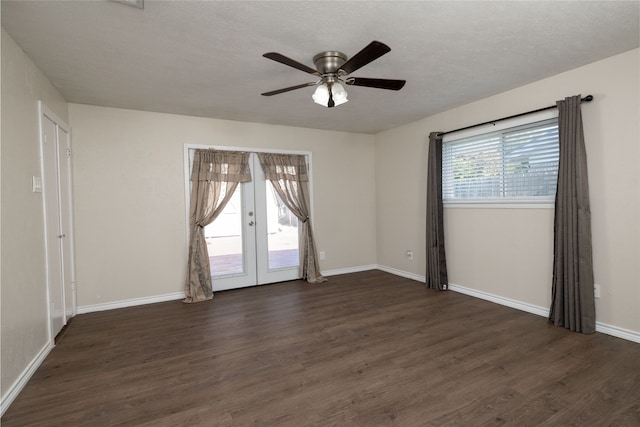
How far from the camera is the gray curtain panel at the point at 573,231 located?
2824 millimetres

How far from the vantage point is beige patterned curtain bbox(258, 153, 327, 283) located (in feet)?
15.7

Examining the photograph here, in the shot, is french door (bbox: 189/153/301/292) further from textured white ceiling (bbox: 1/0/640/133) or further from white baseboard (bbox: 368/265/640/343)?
white baseboard (bbox: 368/265/640/343)

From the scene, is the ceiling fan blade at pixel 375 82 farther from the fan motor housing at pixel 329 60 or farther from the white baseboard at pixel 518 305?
the white baseboard at pixel 518 305

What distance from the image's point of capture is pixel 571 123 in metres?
2.89

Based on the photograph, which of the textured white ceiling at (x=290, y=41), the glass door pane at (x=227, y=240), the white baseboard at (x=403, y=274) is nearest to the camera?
the textured white ceiling at (x=290, y=41)

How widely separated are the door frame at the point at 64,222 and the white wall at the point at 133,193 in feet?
0.38

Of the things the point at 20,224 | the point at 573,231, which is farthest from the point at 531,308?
the point at 20,224

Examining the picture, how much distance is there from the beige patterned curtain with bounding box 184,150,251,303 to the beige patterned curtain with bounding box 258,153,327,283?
0.71 meters

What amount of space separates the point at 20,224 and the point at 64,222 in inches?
47.7

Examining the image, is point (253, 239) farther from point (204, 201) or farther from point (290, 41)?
point (290, 41)

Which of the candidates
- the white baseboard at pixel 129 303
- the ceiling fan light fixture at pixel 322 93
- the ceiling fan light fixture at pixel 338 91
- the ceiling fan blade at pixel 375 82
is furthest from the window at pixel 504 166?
the white baseboard at pixel 129 303

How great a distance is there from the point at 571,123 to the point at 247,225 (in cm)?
396

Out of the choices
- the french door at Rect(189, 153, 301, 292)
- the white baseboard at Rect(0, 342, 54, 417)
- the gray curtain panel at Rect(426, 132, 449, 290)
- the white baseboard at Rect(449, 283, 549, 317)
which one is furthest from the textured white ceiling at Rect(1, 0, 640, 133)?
the white baseboard at Rect(0, 342, 54, 417)

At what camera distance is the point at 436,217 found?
4.25 m
